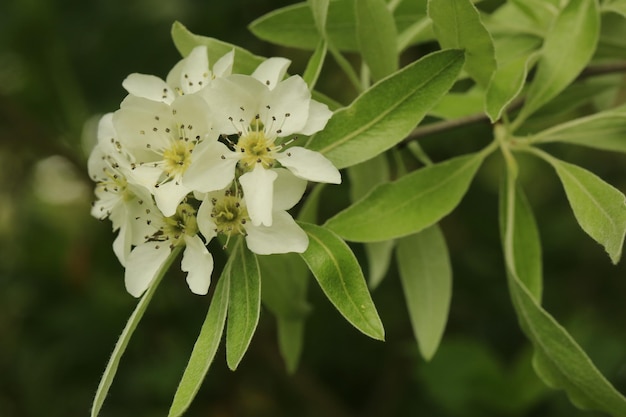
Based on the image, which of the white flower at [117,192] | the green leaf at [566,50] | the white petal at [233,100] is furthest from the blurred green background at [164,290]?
the white petal at [233,100]

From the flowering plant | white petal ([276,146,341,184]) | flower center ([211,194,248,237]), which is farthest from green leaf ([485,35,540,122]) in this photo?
flower center ([211,194,248,237])

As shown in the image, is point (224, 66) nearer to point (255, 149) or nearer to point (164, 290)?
point (255, 149)

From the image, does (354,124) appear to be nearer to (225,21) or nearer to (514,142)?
(514,142)

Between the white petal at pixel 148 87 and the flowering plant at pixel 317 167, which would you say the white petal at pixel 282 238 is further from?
the white petal at pixel 148 87

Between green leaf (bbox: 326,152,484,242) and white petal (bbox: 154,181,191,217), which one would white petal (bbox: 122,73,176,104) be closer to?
white petal (bbox: 154,181,191,217)

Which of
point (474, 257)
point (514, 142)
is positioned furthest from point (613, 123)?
point (474, 257)

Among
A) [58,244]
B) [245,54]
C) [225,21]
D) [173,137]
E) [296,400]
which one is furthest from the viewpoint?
[58,244]
